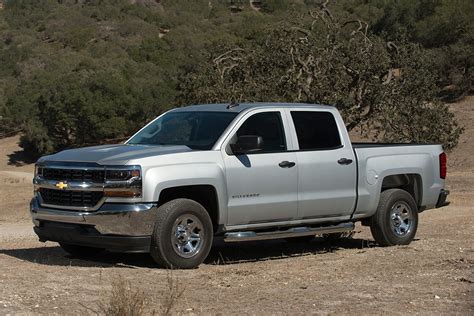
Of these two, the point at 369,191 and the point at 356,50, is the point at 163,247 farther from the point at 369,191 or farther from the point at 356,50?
the point at 356,50

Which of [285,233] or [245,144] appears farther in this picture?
[285,233]

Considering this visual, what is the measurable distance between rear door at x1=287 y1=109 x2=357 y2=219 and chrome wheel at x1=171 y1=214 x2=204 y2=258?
148 centimetres

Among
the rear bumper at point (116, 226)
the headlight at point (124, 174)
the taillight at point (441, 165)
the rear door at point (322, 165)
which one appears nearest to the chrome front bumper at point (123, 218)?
the rear bumper at point (116, 226)

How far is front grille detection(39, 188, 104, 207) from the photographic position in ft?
29.2

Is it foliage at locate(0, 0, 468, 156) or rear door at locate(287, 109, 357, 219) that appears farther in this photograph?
foliage at locate(0, 0, 468, 156)

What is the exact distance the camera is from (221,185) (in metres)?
9.28

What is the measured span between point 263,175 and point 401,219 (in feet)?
8.62

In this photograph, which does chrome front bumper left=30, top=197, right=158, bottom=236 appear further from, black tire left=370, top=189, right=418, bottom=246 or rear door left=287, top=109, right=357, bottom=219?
black tire left=370, top=189, right=418, bottom=246

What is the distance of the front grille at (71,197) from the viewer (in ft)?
29.2

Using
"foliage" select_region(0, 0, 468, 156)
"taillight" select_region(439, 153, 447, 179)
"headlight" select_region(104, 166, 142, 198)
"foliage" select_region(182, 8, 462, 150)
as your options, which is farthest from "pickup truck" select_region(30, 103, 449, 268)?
"foliage" select_region(0, 0, 468, 156)

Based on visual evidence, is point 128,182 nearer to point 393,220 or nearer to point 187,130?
point 187,130

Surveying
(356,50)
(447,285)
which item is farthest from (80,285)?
(356,50)

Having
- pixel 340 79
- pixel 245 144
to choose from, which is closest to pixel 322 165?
pixel 245 144

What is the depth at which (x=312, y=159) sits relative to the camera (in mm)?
10211
